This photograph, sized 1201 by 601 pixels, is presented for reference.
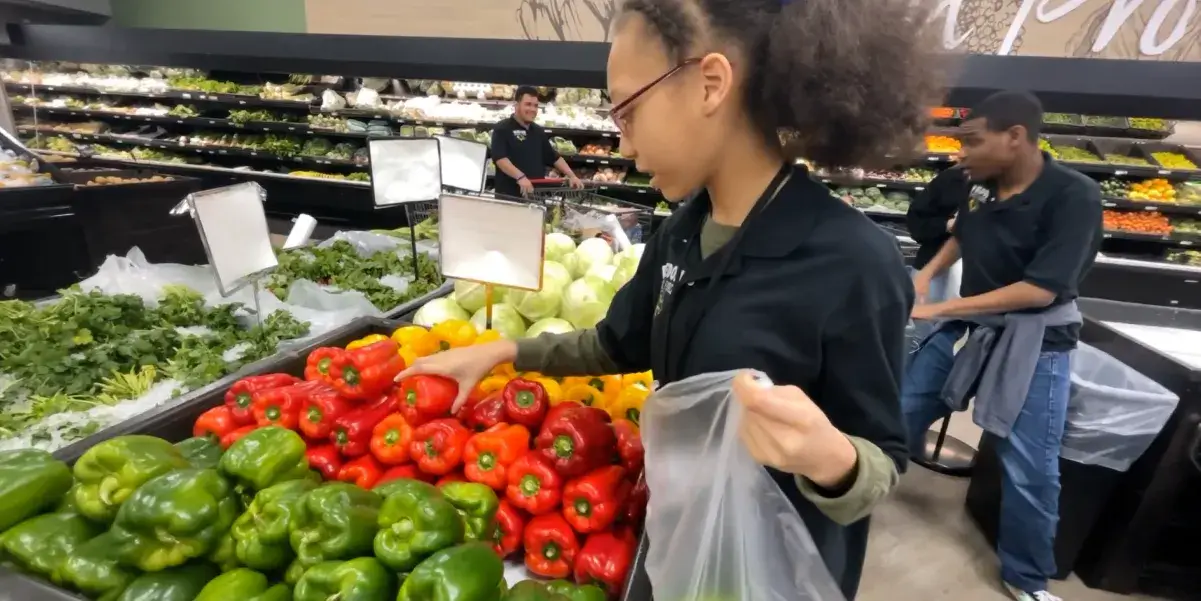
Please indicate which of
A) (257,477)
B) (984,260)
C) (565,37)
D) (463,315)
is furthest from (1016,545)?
(565,37)

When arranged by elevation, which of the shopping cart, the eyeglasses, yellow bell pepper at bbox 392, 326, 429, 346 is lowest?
yellow bell pepper at bbox 392, 326, 429, 346

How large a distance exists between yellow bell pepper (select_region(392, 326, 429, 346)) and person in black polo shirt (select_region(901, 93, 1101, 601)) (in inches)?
78.1

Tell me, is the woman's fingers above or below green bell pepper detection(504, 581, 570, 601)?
above

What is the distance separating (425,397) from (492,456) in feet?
0.70

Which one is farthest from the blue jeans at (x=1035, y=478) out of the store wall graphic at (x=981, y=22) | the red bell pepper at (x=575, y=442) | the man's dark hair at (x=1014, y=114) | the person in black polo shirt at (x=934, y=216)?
the red bell pepper at (x=575, y=442)

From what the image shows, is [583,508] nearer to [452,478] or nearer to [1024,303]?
[452,478]

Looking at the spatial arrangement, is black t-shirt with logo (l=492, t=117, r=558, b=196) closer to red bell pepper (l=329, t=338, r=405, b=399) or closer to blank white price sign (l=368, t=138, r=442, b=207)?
blank white price sign (l=368, t=138, r=442, b=207)

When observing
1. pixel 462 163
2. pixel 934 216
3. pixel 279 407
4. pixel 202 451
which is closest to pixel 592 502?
pixel 279 407

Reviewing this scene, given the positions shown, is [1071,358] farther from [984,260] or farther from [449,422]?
[449,422]

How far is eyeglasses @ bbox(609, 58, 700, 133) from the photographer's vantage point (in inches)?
34.5

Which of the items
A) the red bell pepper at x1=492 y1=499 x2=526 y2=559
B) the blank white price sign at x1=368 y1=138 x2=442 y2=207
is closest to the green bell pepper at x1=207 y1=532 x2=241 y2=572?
the red bell pepper at x1=492 y1=499 x2=526 y2=559

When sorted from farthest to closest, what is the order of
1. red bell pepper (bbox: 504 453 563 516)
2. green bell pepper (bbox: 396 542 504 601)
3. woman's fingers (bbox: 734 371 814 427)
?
1. red bell pepper (bbox: 504 453 563 516)
2. green bell pepper (bbox: 396 542 504 601)
3. woman's fingers (bbox: 734 371 814 427)

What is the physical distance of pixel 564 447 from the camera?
1.30 m

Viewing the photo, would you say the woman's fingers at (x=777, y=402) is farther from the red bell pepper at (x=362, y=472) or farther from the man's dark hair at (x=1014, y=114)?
the man's dark hair at (x=1014, y=114)
